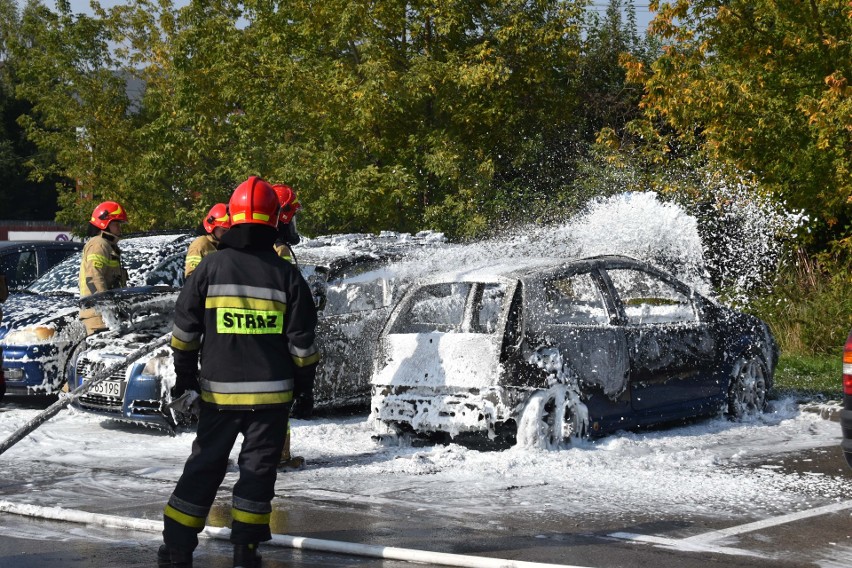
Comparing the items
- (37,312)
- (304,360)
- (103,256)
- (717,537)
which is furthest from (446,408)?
(37,312)

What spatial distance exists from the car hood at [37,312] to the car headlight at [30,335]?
0.05 metres

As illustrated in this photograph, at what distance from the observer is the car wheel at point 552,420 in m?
8.73

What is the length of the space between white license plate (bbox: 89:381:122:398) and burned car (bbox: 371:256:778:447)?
231 cm

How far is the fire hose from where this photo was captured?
26.5 feet

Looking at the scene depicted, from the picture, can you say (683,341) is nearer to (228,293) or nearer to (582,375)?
(582,375)

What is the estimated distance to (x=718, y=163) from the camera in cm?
1669

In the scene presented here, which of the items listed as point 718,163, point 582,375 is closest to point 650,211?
point 718,163

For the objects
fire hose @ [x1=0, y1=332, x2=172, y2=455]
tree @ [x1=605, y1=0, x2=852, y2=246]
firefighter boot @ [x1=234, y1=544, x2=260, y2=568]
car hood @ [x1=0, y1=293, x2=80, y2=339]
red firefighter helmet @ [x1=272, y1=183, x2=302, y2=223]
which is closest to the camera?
firefighter boot @ [x1=234, y1=544, x2=260, y2=568]

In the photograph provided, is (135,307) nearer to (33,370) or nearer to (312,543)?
(33,370)

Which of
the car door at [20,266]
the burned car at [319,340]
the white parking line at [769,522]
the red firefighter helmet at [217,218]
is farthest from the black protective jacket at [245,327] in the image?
the car door at [20,266]

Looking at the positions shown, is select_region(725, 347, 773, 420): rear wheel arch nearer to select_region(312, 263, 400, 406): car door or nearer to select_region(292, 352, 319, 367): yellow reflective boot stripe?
select_region(312, 263, 400, 406): car door

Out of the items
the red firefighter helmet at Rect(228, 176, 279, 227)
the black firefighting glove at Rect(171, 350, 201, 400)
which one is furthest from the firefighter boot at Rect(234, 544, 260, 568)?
the red firefighter helmet at Rect(228, 176, 279, 227)

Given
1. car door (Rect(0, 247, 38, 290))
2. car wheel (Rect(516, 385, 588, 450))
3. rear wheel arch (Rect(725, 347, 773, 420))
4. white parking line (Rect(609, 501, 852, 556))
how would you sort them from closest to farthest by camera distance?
white parking line (Rect(609, 501, 852, 556)), car wheel (Rect(516, 385, 588, 450)), rear wheel arch (Rect(725, 347, 773, 420)), car door (Rect(0, 247, 38, 290))

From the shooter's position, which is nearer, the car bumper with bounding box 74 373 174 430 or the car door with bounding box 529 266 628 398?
the car door with bounding box 529 266 628 398
